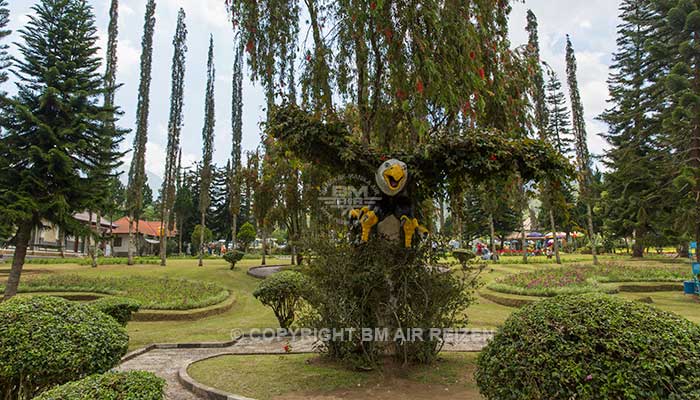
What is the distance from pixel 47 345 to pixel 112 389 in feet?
4.26

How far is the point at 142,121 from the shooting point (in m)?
25.1

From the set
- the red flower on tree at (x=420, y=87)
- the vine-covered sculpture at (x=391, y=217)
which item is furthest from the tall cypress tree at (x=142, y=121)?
the red flower on tree at (x=420, y=87)

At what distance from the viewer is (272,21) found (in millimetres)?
6527

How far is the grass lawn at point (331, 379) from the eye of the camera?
477 cm

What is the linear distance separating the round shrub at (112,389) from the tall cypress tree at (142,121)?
2371 centimetres

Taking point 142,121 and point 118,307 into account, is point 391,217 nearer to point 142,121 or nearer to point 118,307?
point 118,307

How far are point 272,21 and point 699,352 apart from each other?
6.40 metres

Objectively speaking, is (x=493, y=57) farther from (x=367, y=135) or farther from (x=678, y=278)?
(x=678, y=278)

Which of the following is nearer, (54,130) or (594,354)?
(594,354)

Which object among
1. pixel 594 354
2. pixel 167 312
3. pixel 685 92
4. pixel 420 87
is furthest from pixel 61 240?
pixel 685 92

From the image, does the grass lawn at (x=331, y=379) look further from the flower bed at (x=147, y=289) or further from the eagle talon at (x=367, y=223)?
the flower bed at (x=147, y=289)

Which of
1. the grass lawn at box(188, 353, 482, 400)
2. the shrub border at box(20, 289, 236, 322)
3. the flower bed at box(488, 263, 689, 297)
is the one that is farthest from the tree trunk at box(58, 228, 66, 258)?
the flower bed at box(488, 263, 689, 297)

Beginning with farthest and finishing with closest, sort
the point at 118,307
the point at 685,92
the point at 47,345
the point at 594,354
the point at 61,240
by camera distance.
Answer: the point at 61,240
the point at 685,92
the point at 118,307
the point at 47,345
the point at 594,354

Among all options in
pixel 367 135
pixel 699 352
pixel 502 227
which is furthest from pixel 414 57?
pixel 502 227
